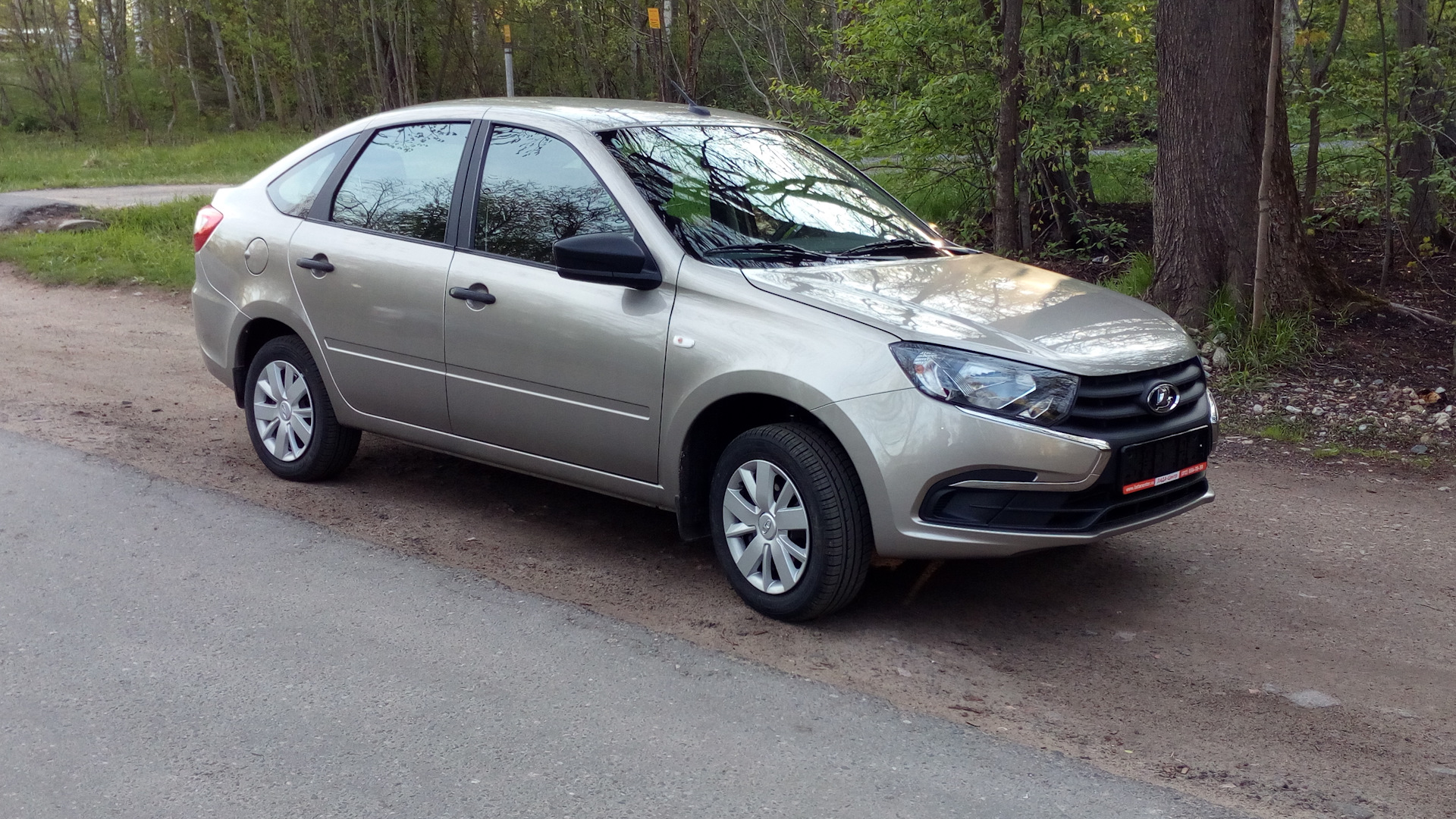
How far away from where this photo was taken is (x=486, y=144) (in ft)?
17.5

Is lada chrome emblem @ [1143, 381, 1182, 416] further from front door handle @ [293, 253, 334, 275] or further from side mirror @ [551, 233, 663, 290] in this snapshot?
front door handle @ [293, 253, 334, 275]

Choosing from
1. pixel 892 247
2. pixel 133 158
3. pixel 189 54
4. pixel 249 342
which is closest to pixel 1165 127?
pixel 892 247

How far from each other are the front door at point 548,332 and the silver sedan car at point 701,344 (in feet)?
0.03

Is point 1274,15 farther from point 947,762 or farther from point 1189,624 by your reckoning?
point 947,762

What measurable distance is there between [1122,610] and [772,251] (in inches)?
74.3

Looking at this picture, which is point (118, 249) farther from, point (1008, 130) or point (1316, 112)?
point (1316, 112)

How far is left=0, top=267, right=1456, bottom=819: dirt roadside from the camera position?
11.9 feet

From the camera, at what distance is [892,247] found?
5.18m

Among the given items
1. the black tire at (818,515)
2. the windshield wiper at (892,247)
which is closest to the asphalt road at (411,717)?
the black tire at (818,515)

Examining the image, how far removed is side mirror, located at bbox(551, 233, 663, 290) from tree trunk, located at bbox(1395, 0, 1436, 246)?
744 cm

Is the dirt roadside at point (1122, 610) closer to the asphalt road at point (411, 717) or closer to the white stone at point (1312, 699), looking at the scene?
the white stone at point (1312, 699)

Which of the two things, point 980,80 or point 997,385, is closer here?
point 997,385

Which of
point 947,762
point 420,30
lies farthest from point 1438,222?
point 420,30

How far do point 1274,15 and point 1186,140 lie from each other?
0.89 m
